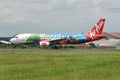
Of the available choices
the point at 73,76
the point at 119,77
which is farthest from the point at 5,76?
the point at 119,77

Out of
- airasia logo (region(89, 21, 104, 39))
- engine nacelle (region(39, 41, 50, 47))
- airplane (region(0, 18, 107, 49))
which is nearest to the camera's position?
engine nacelle (region(39, 41, 50, 47))

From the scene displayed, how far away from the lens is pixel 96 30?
97.3 meters

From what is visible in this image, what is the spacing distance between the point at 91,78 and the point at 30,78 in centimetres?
325

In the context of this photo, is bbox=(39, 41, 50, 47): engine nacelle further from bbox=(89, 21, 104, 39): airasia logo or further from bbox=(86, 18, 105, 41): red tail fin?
bbox=(89, 21, 104, 39): airasia logo

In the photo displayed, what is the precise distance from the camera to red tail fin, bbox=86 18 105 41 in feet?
312

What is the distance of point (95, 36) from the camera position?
96000 millimetres

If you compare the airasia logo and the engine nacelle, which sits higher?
the airasia logo

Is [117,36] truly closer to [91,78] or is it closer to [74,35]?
[74,35]

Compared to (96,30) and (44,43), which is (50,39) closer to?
(44,43)

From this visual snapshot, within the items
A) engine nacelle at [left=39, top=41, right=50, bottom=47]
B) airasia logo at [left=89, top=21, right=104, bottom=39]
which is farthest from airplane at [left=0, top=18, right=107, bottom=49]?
airasia logo at [left=89, top=21, right=104, bottom=39]

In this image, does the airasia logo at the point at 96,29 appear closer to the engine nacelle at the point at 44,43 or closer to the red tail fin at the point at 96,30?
the red tail fin at the point at 96,30

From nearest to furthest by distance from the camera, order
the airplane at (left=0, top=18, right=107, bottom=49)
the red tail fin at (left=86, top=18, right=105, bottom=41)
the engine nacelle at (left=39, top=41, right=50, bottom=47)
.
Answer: the engine nacelle at (left=39, top=41, right=50, bottom=47) < the airplane at (left=0, top=18, right=107, bottom=49) < the red tail fin at (left=86, top=18, right=105, bottom=41)

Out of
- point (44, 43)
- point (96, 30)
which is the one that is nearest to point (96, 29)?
point (96, 30)

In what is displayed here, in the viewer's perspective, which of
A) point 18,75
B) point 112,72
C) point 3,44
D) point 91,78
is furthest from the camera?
point 3,44
